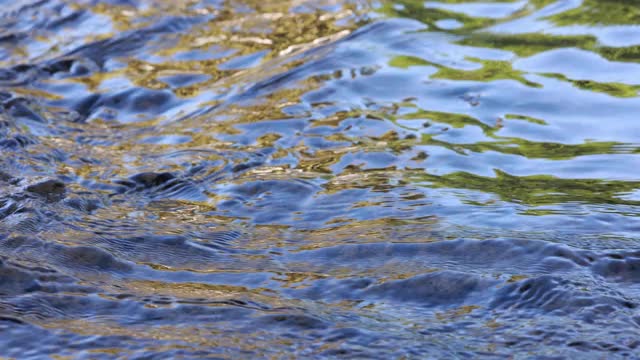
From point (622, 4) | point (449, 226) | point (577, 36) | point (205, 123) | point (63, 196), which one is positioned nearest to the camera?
point (449, 226)

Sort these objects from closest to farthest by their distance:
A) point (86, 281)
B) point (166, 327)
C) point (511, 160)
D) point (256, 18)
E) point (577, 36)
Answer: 1. point (166, 327)
2. point (86, 281)
3. point (511, 160)
4. point (577, 36)
5. point (256, 18)

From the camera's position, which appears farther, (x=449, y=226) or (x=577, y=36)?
(x=577, y=36)

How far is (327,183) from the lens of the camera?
Answer: 4.38 meters

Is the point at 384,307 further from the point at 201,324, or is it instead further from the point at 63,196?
the point at 63,196

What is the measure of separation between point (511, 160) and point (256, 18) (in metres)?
3.32

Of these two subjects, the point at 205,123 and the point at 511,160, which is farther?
the point at 205,123

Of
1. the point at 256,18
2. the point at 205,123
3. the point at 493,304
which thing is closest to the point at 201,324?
the point at 493,304

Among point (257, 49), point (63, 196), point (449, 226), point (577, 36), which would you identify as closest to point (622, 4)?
point (577, 36)

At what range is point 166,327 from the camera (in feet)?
10.2

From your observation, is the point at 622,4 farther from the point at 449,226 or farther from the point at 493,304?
the point at 493,304

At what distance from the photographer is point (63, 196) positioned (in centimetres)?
424

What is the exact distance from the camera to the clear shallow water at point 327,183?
3.07 meters

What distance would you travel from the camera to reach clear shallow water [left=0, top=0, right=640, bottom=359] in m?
3.07

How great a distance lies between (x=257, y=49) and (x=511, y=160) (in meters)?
2.68
